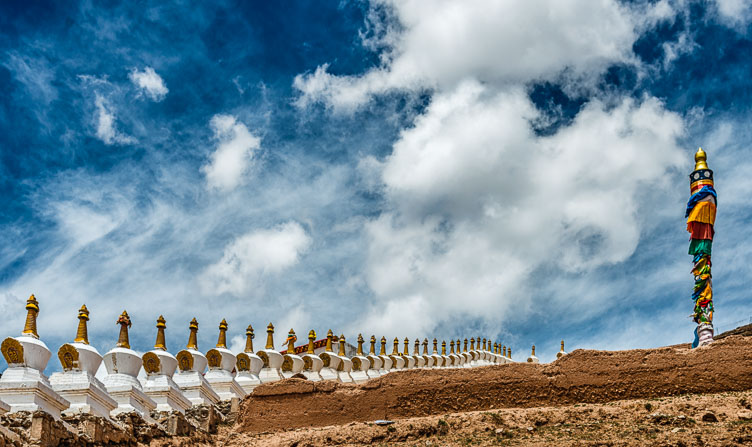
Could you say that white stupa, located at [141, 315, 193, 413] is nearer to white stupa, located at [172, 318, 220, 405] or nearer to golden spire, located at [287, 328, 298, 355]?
white stupa, located at [172, 318, 220, 405]

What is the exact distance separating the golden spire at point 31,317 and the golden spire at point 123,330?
8.95 ft

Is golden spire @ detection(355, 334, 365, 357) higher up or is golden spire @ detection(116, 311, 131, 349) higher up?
golden spire @ detection(355, 334, 365, 357)

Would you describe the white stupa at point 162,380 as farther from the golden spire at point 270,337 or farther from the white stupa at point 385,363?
the white stupa at point 385,363

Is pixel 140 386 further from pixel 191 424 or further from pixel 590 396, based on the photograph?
pixel 590 396

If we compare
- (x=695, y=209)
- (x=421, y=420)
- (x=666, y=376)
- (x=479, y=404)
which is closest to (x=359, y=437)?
(x=421, y=420)

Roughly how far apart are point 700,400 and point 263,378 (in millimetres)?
15334

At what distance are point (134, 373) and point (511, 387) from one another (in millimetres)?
10353

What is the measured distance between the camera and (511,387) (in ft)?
70.5

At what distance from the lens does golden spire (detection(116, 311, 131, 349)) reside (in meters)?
22.0

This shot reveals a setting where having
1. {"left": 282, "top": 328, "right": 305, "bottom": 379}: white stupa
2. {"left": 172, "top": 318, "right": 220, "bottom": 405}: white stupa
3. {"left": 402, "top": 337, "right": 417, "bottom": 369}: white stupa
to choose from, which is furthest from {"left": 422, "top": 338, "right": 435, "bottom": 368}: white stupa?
{"left": 172, "top": 318, "right": 220, "bottom": 405}: white stupa

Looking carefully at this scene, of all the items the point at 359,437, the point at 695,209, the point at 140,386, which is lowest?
the point at 359,437

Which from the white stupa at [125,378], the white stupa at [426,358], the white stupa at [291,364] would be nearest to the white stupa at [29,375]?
the white stupa at [125,378]

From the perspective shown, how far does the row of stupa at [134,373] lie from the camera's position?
18.3 metres

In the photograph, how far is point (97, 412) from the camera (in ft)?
63.3
